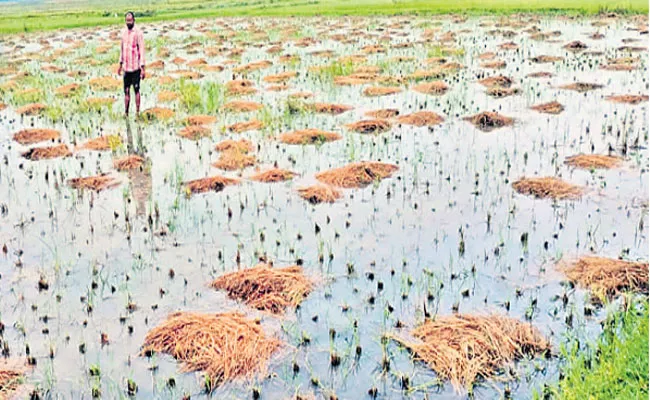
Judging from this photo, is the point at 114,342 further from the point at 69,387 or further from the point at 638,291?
the point at 638,291

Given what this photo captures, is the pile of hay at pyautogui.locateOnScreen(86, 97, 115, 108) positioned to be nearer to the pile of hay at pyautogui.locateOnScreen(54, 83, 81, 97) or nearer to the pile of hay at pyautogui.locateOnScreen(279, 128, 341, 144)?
the pile of hay at pyautogui.locateOnScreen(54, 83, 81, 97)

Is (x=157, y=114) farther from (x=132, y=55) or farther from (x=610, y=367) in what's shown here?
(x=610, y=367)

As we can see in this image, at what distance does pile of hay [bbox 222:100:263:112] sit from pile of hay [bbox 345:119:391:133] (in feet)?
8.73

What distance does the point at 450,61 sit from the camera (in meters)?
18.5

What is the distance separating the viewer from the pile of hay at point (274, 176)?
9.28 meters

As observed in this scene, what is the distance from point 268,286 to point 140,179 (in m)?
4.21

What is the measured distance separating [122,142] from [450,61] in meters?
9.96

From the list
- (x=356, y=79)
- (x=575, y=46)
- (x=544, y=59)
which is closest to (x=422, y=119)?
(x=356, y=79)

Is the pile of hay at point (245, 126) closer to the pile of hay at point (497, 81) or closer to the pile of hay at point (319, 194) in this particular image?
the pile of hay at point (319, 194)

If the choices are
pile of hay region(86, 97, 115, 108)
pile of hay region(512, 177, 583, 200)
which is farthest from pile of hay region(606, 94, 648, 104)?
pile of hay region(86, 97, 115, 108)

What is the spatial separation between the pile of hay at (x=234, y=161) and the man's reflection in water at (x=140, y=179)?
3.27 feet

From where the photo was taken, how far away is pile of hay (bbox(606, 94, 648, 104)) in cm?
1273

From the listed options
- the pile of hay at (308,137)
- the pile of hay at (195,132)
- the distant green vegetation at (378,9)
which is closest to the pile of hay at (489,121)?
the pile of hay at (308,137)

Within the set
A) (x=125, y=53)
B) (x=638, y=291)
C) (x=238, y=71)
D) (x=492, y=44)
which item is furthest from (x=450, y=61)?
(x=638, y=291)
